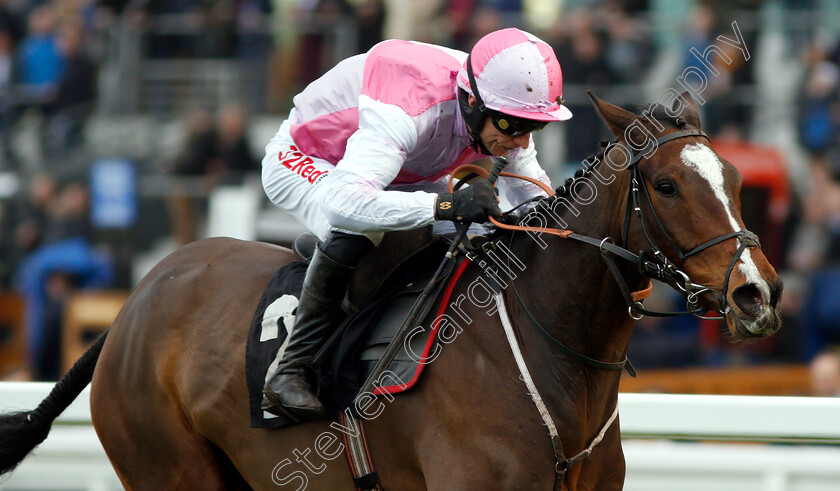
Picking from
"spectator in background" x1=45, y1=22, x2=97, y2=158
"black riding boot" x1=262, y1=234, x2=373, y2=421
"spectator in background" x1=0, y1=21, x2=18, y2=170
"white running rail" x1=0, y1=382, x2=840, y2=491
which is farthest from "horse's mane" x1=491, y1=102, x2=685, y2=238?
"spectator in background" x1=0, y1=21, x2=18, y2=170

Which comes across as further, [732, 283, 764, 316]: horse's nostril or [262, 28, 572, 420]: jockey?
[262, 28, 572, 420]: jockey

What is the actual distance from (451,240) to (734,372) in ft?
11.9

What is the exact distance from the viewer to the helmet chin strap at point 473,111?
3410mm

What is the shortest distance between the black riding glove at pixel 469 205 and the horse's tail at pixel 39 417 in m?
1.87

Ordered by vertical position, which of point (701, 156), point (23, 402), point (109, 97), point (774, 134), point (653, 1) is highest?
point (701, 156)

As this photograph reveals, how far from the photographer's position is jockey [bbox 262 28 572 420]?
3.29 meters

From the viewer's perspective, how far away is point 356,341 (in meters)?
3.50

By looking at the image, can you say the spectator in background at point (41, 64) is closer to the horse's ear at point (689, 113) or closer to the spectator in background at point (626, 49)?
the spectator in background at point (626, 49)

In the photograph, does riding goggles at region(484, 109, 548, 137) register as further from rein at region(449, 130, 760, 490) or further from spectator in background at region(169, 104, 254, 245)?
spectator in background at region(169, 104, 254, 245)

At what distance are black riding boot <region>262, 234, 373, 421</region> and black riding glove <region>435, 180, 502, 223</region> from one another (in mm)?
399

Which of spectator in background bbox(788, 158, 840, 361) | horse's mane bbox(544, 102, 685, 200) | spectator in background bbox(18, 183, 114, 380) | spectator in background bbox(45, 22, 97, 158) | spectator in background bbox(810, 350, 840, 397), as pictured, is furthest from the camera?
spectator in background bbox(45, 22, 97, 158)

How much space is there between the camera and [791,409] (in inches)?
175

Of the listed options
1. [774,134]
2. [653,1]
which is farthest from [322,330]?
[653,1]

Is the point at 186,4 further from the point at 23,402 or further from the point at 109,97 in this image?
the point at 23,402
